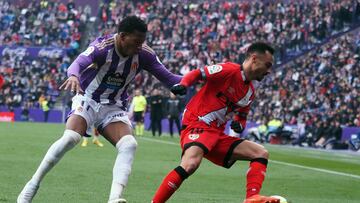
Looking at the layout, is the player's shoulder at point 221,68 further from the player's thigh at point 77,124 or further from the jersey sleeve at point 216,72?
the player's thigh at point 77,124

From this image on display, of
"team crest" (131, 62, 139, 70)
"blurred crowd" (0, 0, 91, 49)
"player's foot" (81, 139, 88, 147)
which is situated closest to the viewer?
"team crest" (131, 62, 139, 70)

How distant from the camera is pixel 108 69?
984cm

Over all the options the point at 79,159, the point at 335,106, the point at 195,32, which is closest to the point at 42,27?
the point at 195,32

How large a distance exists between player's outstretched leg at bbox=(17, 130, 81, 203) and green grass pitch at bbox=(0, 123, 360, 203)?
1.22 meters

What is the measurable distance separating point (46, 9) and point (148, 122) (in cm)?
1746

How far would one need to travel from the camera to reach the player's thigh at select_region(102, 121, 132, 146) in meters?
9.91

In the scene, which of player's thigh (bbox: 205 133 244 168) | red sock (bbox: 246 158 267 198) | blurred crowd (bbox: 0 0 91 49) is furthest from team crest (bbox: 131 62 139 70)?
blurred crowd (bbox: 0 0 91 49)

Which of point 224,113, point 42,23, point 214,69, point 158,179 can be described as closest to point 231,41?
point 42,23

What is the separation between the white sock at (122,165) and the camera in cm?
921

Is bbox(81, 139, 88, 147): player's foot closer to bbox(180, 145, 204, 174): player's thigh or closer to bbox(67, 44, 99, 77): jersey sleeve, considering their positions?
bbox(67, 44, 99, 77): jersey sleeve

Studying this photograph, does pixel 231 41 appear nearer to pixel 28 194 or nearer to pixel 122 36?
pixel 122 36

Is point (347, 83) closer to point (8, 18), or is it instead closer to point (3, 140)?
point (3, 140)

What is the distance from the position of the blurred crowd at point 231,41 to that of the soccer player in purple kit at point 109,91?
81.9 feet

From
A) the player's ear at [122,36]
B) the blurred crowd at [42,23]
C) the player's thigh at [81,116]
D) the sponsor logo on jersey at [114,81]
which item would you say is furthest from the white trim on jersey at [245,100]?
the blurred crowd at [42,23]
